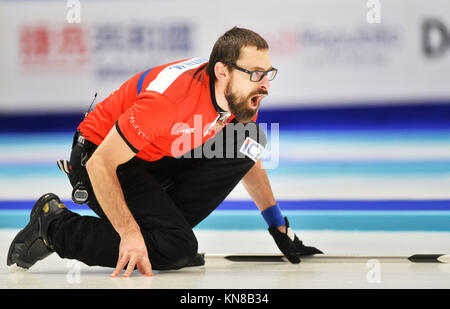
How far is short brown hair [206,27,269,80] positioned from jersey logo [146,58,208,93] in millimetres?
76

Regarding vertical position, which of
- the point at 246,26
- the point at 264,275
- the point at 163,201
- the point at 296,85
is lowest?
the point at 264,275

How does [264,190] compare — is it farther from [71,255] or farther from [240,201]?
[240,201]

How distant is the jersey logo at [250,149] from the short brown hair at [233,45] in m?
0.31

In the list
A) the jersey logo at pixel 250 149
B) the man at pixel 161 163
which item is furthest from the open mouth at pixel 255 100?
the jersey logo at pixel 250 149

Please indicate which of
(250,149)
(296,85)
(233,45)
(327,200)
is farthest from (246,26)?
(233,45)

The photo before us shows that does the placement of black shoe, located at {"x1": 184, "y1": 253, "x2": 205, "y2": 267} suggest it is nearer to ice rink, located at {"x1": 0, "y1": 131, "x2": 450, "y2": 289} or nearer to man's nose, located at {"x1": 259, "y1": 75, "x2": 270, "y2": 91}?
ice rink, located at {"x1": 0, "y1": 131, "x2": 450, "y2": 289}

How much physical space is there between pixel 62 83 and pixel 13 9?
2.27ft

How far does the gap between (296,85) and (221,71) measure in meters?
2.47

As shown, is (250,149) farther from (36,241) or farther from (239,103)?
(36,241)

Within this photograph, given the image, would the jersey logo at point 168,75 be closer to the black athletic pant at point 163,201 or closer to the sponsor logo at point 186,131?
the sponsor logo at point 186,131

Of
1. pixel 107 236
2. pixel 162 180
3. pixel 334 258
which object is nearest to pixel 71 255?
pixel 107 236

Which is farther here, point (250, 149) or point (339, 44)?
point (339, 44)

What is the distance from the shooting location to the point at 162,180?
6.80 feet

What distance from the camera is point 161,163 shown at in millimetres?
2062
